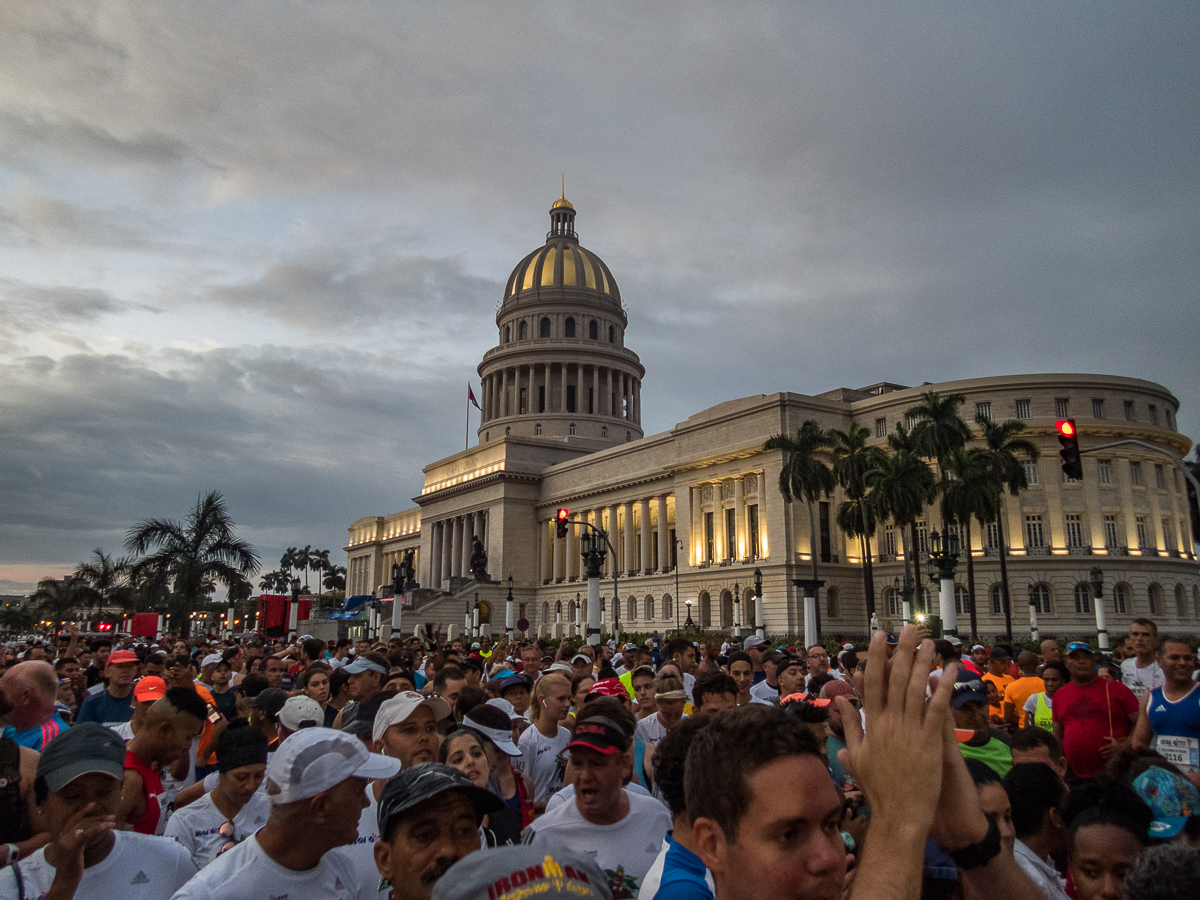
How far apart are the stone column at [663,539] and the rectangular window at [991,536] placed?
77.4 ft

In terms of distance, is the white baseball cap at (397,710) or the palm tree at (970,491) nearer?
the white baseball cap at (397,710)

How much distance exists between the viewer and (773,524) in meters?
54.7

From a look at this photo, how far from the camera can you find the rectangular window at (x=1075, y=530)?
51312 millimetres

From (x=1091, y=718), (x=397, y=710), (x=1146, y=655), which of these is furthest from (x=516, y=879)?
(x=1146, y=655)

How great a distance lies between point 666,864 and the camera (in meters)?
3.11

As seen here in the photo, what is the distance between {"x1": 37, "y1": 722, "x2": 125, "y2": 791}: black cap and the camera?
358 cm

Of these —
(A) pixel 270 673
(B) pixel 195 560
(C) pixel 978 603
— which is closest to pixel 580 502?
(C) pixel 978 603

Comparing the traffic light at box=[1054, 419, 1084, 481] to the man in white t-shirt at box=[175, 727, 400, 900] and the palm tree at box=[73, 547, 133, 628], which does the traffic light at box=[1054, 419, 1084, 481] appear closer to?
the man in white t-shirt at box=[175, 727, 400, 900]

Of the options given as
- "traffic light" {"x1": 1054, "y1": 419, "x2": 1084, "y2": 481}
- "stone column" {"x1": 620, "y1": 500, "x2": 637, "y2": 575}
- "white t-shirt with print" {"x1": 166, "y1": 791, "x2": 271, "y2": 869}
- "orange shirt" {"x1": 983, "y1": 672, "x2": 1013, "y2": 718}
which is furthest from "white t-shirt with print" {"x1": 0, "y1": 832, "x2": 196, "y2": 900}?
"stone column" {"x1": 620, "y1": 500, "x2": 637, "y2": 575}

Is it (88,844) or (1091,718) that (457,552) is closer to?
(1091,718)

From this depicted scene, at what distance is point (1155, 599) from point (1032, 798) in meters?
57.3

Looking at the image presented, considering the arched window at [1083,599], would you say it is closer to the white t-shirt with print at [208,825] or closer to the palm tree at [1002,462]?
the palm tree at [1002,462]

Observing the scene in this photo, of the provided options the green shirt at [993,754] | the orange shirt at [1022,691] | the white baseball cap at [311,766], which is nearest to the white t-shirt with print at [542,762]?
the green shirt at [993,754]

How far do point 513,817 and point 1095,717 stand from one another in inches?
221
